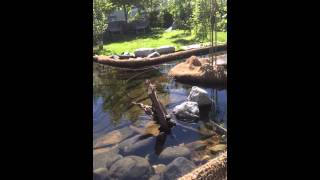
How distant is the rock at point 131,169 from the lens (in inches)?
168

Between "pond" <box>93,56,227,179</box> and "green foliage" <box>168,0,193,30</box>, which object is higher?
"green foliage" <box>168,0,193,30</box>

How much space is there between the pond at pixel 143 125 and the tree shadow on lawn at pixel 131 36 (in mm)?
318

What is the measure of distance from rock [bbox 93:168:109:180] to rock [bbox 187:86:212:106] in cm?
127

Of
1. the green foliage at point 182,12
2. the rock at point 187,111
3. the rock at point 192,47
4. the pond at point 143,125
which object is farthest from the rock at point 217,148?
the green foliage at point 182,12

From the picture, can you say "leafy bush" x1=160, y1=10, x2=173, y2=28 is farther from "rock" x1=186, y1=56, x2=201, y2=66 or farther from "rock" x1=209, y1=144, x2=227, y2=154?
"rock" x1=209, y1=144, x2=227, y2=154

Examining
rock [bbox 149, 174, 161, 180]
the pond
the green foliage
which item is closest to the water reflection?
the pond

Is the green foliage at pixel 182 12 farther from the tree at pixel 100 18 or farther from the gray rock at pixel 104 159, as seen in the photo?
the gray rock at pixel 104 159

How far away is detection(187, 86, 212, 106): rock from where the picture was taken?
4.68m

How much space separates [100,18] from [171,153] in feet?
5.48
